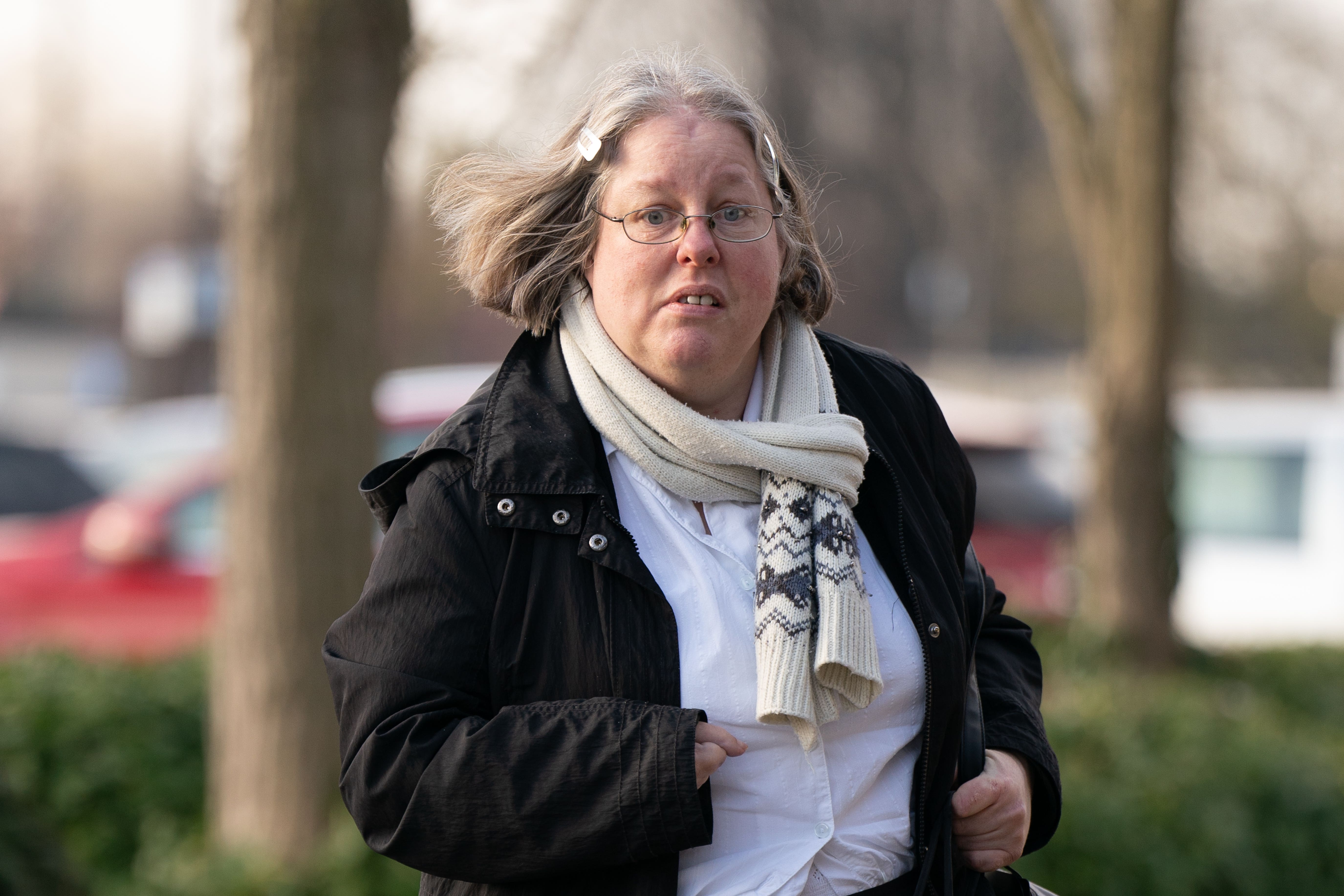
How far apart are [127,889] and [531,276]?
9.42ft

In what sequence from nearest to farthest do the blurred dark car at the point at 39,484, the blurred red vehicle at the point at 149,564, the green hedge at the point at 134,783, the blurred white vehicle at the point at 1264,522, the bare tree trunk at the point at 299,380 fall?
the green hedge at the point at 134,783
the bare tree trunk at the point at 299,380
the blurred red vehicle at the point at 149,564
the blurred dark car at the point at 39,484
the blurred white vehicle at the point at 1264,522

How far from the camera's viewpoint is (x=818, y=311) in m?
2.37

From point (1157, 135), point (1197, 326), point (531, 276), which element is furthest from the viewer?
point (1197, 326)

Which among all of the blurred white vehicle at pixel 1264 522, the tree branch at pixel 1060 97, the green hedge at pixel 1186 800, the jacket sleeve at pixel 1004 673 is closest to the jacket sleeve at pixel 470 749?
the jacket sleeve at pixel 1004 673

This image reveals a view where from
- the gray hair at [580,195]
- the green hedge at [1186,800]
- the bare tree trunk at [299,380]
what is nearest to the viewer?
the gray hair at [580,195]

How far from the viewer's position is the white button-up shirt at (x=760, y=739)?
191cm

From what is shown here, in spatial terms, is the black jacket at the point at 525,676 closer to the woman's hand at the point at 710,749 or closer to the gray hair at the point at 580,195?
the woman's hand at the point at 710,749

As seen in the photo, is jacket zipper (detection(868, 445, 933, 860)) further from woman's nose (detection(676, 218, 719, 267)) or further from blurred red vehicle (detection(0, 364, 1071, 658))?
blurred red vehicle (detection(0, 364, 1071, 658))

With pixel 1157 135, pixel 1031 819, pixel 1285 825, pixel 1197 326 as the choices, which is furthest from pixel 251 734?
pixel 1197 326

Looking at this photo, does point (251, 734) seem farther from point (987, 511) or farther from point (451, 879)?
point (987, 511)

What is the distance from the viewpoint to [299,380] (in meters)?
4.11

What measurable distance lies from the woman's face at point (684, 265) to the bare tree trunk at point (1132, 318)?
5230 mm

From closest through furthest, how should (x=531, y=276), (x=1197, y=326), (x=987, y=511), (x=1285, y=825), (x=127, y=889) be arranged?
(x=531, y=276), (x=127, y=889), (x=1285, y=825), (x=987, y=511), (x=1197, y=326)

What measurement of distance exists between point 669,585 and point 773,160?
73 cm
